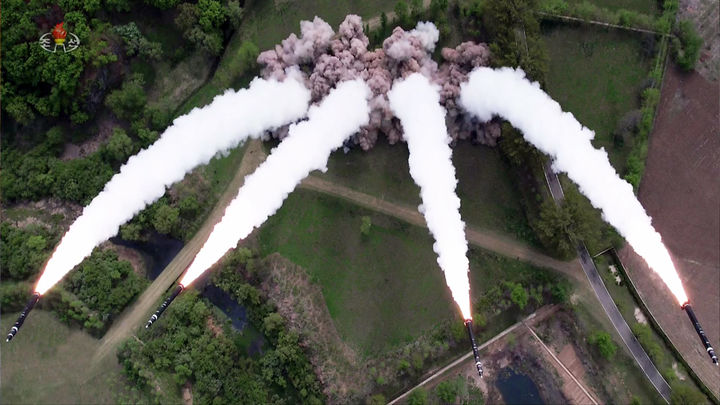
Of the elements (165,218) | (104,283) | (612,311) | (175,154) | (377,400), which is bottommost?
(377,400)

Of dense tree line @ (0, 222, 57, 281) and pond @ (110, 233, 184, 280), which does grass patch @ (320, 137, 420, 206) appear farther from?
dense tree line @ (0, 222, 57, 281)

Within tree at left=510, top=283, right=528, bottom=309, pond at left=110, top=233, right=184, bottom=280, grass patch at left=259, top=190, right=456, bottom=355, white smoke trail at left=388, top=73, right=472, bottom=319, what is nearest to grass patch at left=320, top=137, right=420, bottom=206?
grass patch at left=259, top=190, right=456, bottom=355

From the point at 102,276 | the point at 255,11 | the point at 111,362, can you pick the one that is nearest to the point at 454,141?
the point at 255,11

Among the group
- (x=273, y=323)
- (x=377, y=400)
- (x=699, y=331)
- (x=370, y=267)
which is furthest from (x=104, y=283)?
(x=699, y=331)

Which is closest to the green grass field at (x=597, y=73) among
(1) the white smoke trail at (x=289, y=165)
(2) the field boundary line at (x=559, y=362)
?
(2) the field boundary line at (x=559, y=362)

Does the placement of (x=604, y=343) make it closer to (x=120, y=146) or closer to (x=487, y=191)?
(x=487, y=191)
